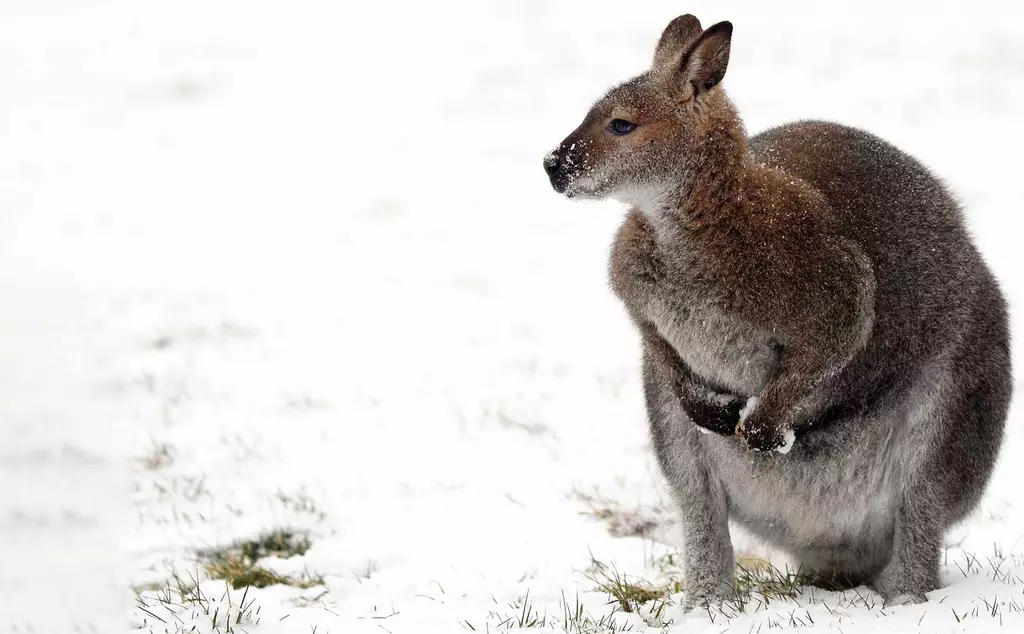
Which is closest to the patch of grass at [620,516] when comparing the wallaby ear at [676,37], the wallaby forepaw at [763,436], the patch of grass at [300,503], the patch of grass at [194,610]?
the patch of grass at [300,503]

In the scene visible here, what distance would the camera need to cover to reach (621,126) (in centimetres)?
441

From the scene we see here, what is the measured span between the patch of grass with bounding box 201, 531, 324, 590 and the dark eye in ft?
7.31

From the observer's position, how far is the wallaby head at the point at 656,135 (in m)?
4.35

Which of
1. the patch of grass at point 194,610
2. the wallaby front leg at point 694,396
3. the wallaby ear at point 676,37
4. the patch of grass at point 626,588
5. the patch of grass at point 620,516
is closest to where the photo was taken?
the patch of grass at point 194,610

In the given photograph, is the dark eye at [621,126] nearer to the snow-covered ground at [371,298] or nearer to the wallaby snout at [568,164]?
the wallaby snout at [568,164]

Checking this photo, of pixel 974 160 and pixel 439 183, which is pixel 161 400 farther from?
pixel 974 160

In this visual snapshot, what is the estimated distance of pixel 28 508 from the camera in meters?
5.59

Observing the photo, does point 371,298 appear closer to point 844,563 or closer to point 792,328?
point 844,563

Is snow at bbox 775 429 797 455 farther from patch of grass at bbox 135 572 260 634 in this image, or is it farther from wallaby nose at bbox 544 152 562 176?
patch of grass at bbox 135 572 260 634

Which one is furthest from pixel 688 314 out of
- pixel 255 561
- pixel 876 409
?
pixel 255 561

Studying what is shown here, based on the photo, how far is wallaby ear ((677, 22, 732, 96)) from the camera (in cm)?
438

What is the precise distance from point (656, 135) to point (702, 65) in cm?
30

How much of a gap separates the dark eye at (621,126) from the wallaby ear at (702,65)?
0.22 meters

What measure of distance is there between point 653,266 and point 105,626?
90.7 inches
